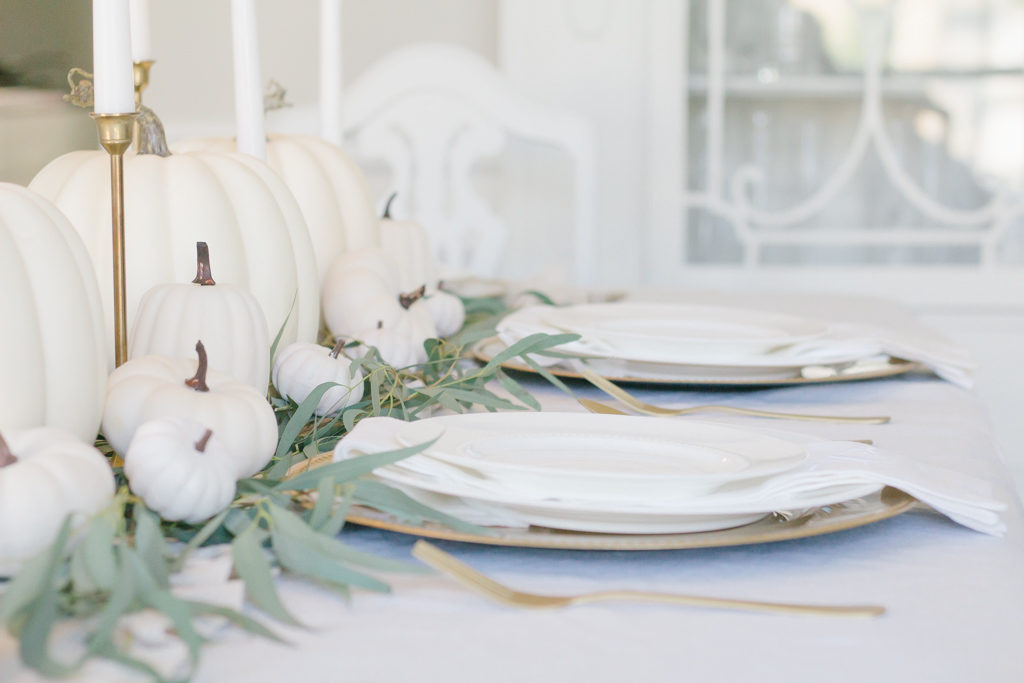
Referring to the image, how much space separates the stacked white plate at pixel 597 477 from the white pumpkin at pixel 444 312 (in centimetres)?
41

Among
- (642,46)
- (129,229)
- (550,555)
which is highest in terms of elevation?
(642,46)

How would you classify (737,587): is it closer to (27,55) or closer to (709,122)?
(709,122)

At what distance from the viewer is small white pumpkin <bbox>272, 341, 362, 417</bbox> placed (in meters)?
0.65

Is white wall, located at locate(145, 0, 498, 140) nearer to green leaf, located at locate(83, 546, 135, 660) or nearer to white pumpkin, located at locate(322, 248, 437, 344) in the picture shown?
white pumpkin, located at locate(322, 248, 437, 344)

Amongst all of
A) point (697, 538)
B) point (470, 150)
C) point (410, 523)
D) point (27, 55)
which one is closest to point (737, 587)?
point (697, 538)

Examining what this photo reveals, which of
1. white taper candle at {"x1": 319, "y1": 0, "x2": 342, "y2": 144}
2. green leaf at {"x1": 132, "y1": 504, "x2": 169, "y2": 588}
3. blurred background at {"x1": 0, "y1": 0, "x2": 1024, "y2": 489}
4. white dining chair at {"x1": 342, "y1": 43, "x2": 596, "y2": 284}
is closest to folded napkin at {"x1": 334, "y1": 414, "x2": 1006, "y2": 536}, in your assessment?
green leaf at {"x1": 132, "y1": 504, "x2": 169, "y2": 588}

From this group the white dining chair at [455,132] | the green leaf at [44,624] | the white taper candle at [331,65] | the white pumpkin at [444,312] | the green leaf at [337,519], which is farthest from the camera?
the white dining chair at [455,132]

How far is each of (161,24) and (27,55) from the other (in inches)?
63.3

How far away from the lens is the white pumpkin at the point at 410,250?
101 centimetres

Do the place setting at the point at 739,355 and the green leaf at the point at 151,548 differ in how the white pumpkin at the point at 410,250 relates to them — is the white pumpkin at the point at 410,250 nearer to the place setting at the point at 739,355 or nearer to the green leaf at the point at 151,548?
the place setting at the point at 739,355

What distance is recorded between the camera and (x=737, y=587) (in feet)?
1.40

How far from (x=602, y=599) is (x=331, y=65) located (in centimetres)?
81

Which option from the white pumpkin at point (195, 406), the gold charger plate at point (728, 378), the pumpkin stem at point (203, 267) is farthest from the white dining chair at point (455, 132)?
the white pumpkin at point (195, 406)

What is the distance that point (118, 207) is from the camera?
61 cm
